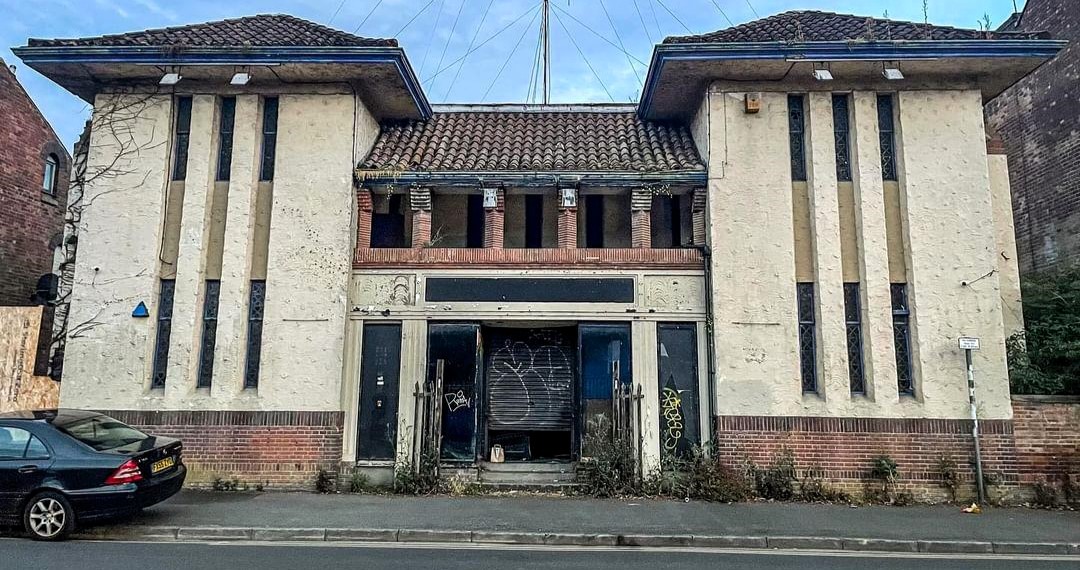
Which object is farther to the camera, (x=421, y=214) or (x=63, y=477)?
(x=421, y=214)

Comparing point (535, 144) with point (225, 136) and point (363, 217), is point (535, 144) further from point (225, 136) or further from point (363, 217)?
point (225, 136)

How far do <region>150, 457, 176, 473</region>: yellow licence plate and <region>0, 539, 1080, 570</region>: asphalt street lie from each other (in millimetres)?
918

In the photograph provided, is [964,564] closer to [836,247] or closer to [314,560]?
[836,247]

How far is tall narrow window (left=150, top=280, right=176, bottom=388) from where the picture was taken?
11492 millimetres

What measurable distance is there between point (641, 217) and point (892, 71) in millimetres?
4714

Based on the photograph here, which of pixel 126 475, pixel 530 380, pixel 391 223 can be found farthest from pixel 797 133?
pixel 126 475

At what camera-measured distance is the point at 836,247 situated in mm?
11352

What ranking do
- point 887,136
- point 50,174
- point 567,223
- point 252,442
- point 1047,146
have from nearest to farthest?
point 252,442 → point 887,136 → point 567,223 → point 1047,146 → point 50,174

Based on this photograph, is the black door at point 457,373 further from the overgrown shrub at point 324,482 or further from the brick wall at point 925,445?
the brick wall at point 925,445

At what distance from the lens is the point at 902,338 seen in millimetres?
11242

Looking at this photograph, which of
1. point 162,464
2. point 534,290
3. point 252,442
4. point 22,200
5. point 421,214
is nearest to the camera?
point 162,464

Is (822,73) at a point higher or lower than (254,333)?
higher

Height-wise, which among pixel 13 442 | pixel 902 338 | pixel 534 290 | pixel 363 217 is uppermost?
pixel 363 217

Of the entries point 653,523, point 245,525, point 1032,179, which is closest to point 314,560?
point 245,525
